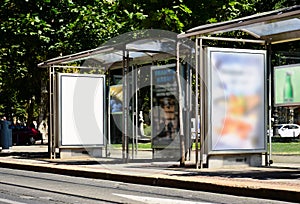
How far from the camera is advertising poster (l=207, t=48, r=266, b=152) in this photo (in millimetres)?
16875

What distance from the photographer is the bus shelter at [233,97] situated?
1680 centimetres

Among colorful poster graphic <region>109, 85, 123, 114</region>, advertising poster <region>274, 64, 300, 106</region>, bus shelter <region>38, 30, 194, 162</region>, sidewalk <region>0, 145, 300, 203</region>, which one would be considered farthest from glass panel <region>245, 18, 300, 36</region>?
colorful poster graphic <region>109, 85, 123, 114</region>

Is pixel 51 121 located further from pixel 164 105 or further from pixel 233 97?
pixel 233 97

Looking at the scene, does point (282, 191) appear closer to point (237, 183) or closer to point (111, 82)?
point (237, 183)

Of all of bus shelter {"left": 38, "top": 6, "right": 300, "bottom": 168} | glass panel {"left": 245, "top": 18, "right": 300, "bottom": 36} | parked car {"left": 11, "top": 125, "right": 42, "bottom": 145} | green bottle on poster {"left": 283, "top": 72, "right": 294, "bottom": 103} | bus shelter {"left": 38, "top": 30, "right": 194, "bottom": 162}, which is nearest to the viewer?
green bottle on poster {"left": 283, "top": 72, "right": 294, "bottom": 103}

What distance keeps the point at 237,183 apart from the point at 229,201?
148 cm

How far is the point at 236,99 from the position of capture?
17062 mm

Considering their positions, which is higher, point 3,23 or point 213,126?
point 3,23

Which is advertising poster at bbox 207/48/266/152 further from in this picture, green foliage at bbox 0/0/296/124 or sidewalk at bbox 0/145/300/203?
green foliage at bbox 0/0/296/124

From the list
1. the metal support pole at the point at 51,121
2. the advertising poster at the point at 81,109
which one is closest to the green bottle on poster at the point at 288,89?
the advertising poster at the point at 81,109

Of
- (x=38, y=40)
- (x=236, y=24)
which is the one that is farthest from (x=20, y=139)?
(x=236, y=24)

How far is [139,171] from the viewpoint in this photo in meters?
17.3

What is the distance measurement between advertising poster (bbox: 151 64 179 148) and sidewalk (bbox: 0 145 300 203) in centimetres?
84

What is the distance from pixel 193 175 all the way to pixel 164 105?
16.1 feet
